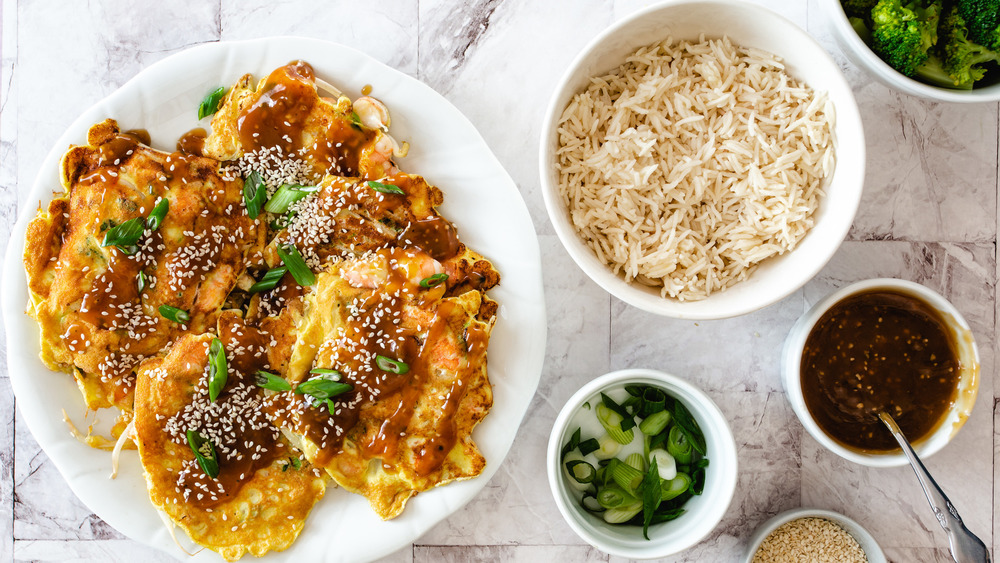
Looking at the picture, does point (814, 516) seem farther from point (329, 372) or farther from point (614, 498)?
point (329, 372)

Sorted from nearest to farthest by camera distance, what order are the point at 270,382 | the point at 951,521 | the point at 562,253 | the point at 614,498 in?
the point at 270,382 → the point at 951,521 → the point at 614,498 → the point at 562,253

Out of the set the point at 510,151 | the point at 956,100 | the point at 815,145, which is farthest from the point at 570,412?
the point at 956,100

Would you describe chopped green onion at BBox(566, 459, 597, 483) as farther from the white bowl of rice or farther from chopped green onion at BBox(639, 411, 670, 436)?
the white bowl of rice

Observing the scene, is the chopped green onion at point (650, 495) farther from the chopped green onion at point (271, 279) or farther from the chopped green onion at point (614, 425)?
the chopped green onion at point (271, 279)

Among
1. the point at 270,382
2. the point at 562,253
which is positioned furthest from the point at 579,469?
the point at 270,382

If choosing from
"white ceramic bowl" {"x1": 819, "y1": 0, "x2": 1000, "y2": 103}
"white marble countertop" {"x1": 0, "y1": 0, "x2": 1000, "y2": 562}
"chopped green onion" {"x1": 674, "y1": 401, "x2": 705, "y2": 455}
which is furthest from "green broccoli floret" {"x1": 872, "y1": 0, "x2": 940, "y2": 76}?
"chopped green onion" {"x1": 674, "y1": 401, "x2": 705, "y2": 455}

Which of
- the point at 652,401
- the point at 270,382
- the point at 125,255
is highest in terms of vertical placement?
the point at 125,255
